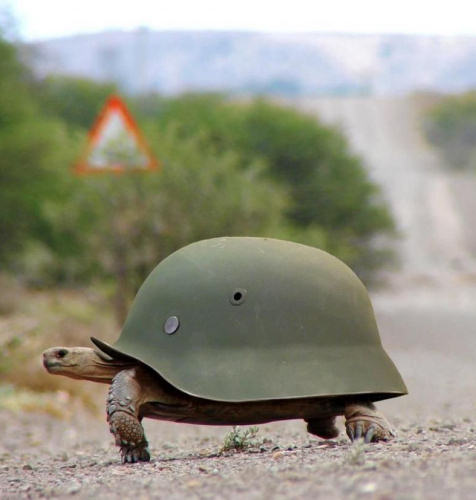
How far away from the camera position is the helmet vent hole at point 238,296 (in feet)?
23.6

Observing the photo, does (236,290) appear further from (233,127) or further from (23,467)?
(233,127)

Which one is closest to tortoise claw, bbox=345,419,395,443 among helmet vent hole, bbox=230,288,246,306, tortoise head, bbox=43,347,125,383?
helmet vent hole, bbox=230,288,246,306

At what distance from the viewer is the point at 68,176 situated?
25.3 metres

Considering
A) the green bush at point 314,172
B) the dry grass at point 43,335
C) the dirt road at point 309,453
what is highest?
the green bush at point 314,172

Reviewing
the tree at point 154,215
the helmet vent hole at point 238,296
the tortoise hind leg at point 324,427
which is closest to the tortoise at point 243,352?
the helmet vent hole at point 238,296

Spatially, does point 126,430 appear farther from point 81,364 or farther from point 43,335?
point 43,335

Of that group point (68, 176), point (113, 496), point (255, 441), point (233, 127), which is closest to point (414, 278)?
point (233, 127)

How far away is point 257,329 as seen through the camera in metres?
7.15

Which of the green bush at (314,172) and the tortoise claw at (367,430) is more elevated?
→ the green bush at (314,172)

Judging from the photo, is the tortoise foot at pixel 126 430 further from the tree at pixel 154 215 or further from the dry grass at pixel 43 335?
the tree at pixel 154 215

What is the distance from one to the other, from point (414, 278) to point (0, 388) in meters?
29.4

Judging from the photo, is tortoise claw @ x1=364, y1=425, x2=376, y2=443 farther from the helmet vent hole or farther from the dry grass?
the dry grass

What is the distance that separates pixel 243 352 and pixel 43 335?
8806 millimetres

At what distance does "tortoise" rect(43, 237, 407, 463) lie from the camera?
7.07 metres
